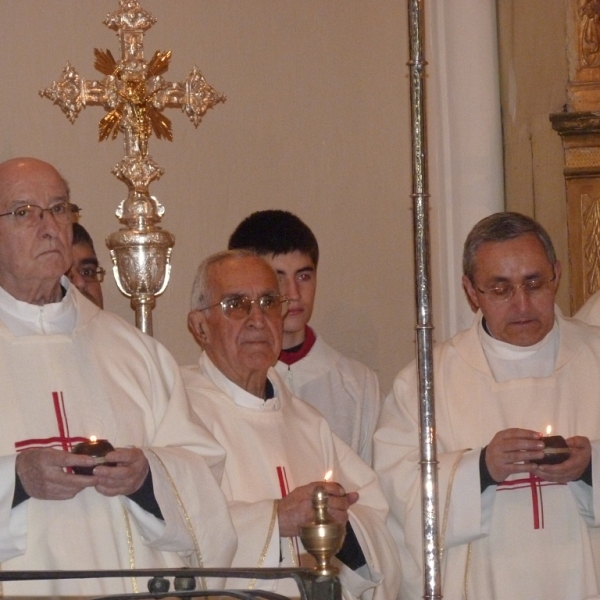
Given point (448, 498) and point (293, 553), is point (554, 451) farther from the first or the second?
point (293, 553)

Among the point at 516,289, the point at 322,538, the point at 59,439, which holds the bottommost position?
the point at 322,538

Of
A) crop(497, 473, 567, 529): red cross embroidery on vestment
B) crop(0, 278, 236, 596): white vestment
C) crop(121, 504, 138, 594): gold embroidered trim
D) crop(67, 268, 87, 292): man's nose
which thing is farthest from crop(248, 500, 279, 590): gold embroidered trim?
crop(67, 268, 87, 292): man's nose

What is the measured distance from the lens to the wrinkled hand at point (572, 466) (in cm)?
512

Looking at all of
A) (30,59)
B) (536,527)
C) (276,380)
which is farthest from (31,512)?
(30,59)

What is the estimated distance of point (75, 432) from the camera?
5.08 meters

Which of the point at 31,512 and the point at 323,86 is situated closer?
the point at 31,512

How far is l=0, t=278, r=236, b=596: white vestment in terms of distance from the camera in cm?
490

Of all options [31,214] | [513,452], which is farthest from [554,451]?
[31,214]

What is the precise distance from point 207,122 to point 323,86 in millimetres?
732

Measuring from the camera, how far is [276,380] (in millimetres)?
5766

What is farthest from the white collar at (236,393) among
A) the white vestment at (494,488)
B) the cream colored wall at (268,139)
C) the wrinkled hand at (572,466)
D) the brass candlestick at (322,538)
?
the brass candlestick at (322,538)

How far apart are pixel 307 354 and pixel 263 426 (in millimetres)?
1136

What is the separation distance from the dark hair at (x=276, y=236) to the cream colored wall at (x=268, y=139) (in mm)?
1079

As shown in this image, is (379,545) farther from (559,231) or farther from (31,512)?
(559,231)
